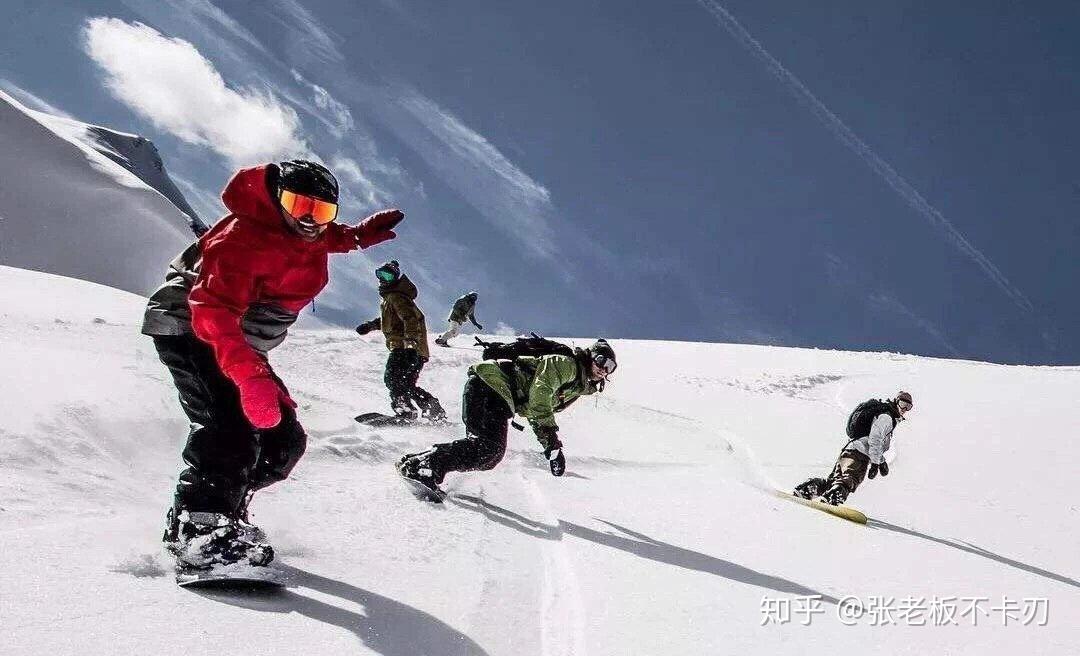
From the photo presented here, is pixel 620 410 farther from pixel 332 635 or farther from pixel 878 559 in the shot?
pixel 332 635

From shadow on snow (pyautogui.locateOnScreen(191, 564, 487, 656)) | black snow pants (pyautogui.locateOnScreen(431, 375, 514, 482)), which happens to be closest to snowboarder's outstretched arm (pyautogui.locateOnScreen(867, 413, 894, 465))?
black snow pants (pyautogui.locateOnScreen(431, 375, 514, 482))

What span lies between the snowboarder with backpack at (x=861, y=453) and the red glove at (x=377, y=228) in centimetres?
559

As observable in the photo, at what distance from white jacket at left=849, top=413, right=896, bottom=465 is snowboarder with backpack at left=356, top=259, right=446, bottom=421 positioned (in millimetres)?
4982

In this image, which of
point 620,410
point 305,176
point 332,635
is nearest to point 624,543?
point 332,635

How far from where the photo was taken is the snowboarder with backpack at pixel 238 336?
7.98 ft

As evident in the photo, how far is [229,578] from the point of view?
224 centimetres

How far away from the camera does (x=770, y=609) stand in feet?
9.53

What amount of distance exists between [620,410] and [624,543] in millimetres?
7477

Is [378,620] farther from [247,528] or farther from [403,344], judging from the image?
[403,344]

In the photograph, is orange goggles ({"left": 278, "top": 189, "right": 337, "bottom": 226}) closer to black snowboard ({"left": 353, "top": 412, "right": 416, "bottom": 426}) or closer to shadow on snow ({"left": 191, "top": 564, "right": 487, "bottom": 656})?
shadow on snow ({"left": 191, "top": 564, "right": 487, "bottom": 656})

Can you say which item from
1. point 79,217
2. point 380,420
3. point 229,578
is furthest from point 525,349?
point 79,217

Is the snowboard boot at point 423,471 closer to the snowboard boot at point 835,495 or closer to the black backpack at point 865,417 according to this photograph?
the snowboard boot at point 835,495

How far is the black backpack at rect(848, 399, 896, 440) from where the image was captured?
24.7ft

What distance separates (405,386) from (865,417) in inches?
218
